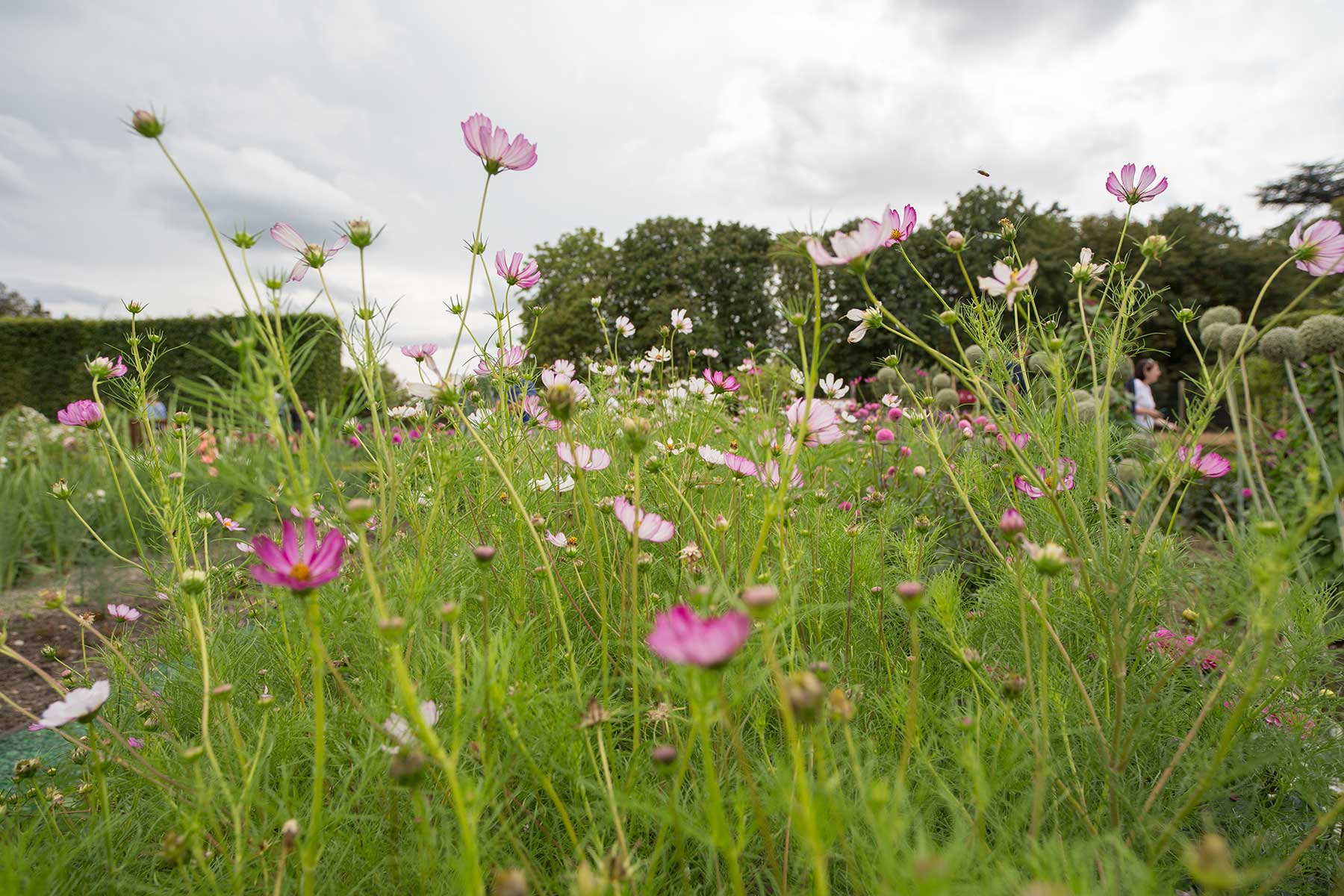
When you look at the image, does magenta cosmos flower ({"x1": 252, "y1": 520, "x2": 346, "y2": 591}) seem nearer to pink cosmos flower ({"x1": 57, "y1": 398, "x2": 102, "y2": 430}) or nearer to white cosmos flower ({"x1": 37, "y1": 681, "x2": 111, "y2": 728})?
white cosmos flower ({"x1": 37, "y1": 681, "x2": 111, "y2": 728})

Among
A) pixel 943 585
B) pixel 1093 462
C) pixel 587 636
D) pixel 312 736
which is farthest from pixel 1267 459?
pixel 312 736

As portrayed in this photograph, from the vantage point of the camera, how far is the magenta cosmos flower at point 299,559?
0.67 meters

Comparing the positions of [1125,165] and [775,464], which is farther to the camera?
[1125,165]

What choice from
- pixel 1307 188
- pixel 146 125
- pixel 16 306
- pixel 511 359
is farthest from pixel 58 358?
pixel 1307 188

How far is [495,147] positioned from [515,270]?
35 cm

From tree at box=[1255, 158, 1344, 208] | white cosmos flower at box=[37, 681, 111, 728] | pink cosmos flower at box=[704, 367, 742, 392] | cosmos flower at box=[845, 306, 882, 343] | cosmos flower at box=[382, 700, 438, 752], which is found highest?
tree at box=[1255, 158, 1344, 208]

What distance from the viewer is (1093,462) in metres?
1.41

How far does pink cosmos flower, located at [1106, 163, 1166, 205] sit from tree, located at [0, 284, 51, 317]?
40324 millimetres

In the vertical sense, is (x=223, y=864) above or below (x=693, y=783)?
below

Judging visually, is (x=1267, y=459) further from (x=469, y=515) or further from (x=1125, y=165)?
(x=469, y=515)

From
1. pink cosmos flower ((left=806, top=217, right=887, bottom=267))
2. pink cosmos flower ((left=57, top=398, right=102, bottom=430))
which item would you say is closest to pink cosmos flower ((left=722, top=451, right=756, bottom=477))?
pink cosmos flower ((left=806, top=217, right=887, bottom=267))

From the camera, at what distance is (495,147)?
1.24m

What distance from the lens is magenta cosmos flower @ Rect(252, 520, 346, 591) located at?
26.5 inches

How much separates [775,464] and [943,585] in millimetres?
343
